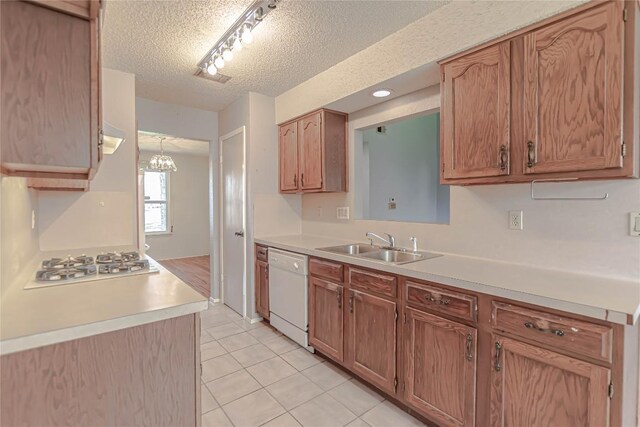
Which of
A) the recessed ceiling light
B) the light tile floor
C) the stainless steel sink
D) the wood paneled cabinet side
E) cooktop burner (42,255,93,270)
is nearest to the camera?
the wood paneled cabinet side

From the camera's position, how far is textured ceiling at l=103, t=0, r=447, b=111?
1.82 metres

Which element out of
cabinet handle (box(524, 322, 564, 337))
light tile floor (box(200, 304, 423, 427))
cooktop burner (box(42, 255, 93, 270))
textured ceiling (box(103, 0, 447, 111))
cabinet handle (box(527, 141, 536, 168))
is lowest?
light tile floor (box(200, 304, 423, 427))

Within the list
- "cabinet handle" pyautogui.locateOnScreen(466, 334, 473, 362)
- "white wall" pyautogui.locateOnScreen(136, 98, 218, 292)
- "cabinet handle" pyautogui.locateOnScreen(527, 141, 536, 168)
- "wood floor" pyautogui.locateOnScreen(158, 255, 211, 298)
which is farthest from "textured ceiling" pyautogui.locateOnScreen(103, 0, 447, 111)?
"wood floor" pyautogui.locateOnScreen(158, 255, 211, 298)

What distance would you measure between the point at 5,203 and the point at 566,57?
2493 mm

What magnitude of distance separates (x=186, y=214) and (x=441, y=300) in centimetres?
661

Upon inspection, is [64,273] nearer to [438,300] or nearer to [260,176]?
[438,300]

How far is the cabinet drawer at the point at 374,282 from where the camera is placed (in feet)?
6.00

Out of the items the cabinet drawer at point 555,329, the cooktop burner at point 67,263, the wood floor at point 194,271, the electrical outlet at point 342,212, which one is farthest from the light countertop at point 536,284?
the wood floor at point 194,271

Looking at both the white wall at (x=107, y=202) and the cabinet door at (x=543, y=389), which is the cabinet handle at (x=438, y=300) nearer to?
the cabinet door at (x=543, y=389)

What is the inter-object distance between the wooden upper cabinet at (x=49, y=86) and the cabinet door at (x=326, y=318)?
1.67m

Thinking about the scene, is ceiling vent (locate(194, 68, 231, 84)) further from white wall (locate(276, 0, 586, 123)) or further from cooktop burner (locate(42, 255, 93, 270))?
cooktop burner (locate(42, 255, 93, 270))

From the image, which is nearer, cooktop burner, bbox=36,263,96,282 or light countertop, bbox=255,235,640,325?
light countertop, bbox=255,235,640,325

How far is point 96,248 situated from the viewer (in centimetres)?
244

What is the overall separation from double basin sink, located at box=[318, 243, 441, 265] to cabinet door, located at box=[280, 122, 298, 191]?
35.5 inches
